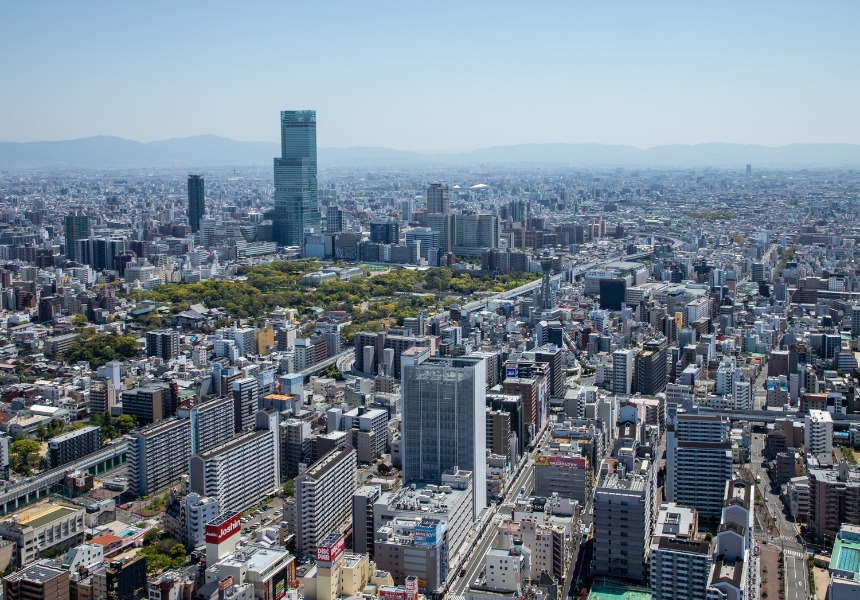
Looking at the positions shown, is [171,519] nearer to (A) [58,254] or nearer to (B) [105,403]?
(B) [105,403]

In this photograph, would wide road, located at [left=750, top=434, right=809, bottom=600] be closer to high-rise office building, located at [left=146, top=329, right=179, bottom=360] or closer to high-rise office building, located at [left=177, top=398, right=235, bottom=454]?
high-rise office building, located at [left=177, top=398, right=235, bottom=454]

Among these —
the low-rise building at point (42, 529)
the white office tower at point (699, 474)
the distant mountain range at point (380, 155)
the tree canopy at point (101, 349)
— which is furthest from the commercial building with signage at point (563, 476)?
the distant mountain range at point (380, 155)

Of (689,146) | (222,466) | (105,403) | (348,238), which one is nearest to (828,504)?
(222,466)

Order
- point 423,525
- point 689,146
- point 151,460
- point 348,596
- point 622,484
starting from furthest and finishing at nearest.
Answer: point 689,146 < point 151,460 < point 622,484 < point 423,525 < point 348,596

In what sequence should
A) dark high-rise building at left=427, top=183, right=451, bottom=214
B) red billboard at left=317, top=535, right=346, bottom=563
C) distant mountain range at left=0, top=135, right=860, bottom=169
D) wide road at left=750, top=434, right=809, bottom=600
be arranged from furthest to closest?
distant mountain range at left=0, top=135, right=860, bottom=169 → dark high-rise building at left=427, top=183, right=451, bottom=214 → wide road at left=750, top=434, right=809, bottom=600 → red billboard at left=317, top=535, right=346, bottom=563

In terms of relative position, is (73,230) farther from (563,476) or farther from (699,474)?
(699,474)

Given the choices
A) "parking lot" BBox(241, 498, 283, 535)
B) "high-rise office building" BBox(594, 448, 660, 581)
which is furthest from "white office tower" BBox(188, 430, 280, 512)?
"high-rise office building" BBox(594, 448, 660, 581)

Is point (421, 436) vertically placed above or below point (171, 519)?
above
